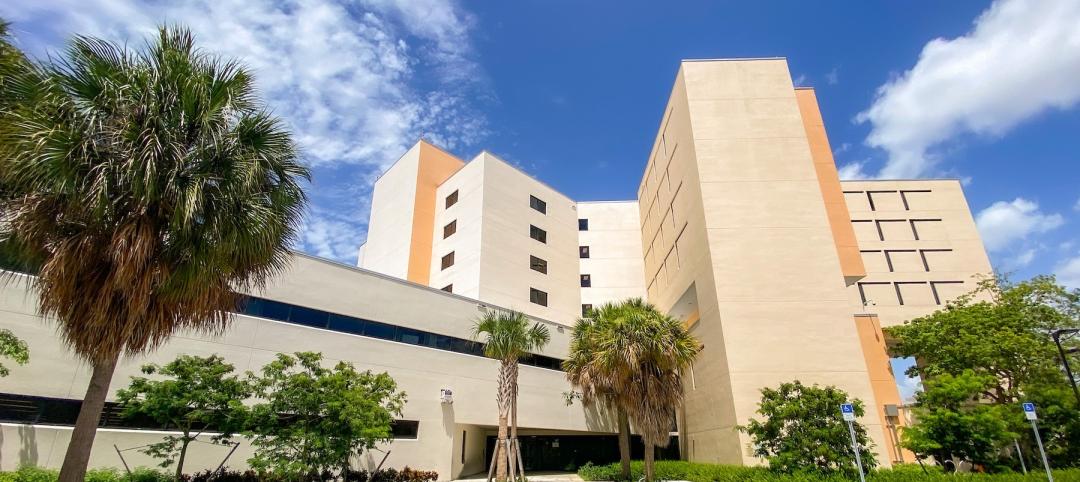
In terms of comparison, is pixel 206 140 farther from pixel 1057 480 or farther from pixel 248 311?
pixel 1057 480

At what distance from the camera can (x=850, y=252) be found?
25109mm

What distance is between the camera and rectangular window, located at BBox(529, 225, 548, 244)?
35125mm

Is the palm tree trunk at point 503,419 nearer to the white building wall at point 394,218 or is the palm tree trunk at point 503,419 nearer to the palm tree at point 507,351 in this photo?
the palm tree at point 507,351

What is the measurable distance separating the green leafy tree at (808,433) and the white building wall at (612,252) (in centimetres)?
1959

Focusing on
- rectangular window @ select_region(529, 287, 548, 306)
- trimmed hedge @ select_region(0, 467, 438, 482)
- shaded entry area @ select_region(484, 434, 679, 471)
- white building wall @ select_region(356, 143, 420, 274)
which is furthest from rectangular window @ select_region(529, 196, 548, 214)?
trimmed hedge @ select_region(0, 467, 438, 482)

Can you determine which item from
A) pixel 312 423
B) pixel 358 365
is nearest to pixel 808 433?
pixel 312 423

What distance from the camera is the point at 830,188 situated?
27203mm

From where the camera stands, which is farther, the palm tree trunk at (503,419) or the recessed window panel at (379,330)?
the recessed window panel at (379,330)

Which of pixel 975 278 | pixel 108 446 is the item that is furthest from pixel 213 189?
pixel 975 278

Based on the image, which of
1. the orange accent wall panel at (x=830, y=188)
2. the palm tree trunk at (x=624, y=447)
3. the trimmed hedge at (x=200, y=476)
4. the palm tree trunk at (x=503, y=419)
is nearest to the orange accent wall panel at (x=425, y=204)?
the palm tree trunk at (x=503, y=419)

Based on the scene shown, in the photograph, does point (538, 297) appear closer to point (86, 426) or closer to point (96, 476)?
point (96, 476)

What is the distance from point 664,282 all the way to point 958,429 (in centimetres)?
1727

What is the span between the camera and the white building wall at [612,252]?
3800 cm

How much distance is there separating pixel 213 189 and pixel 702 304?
73.2 ft
